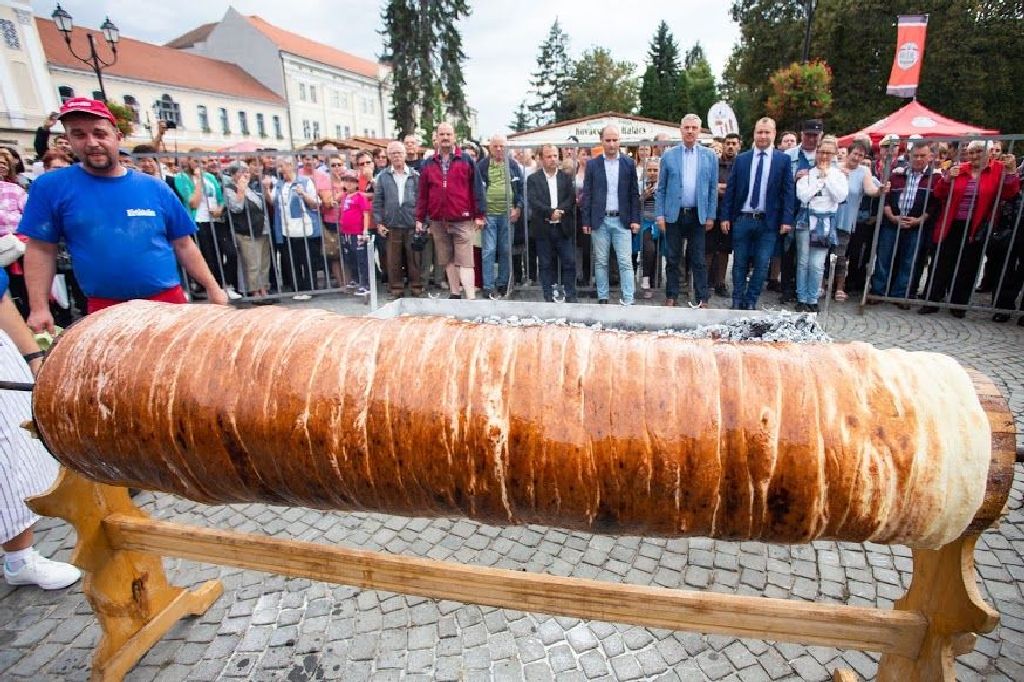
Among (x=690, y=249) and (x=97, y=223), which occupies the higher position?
(x=97, y=223)

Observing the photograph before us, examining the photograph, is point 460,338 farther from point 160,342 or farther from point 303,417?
point 160,342

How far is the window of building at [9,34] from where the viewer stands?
36781mm

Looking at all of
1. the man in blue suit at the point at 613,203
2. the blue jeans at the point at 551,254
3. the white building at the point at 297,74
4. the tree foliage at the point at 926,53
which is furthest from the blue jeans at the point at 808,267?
the white building at the point at 297,74

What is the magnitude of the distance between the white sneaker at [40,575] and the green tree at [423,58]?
43.5m

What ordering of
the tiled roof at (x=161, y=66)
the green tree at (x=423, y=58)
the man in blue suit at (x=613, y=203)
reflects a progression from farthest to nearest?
the tiled roof at (x=161, y=66) → the green tree at (x=423, y=58) → the man in blue suit at (x=613, y=203)

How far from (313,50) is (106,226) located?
272 ft

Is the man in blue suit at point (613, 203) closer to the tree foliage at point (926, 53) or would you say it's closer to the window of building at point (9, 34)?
the tree foliage at point (926, 53)

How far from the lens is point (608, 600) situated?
1919mm

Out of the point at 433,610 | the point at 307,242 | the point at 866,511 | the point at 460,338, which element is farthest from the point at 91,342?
the point at 307,242

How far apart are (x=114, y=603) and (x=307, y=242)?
7.60 m

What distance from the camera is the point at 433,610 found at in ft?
9.14

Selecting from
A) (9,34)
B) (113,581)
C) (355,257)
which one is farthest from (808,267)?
(9,34)

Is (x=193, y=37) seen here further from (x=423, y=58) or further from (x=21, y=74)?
(x=423, y=58)

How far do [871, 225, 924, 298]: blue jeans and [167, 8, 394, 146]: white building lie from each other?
6057 centimetres
